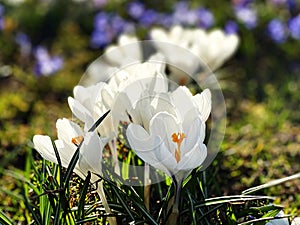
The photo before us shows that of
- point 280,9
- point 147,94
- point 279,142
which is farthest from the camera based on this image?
point 280,9

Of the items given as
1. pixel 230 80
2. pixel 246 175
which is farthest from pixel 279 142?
pixel 230 80

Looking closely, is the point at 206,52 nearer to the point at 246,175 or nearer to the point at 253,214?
the point at 246,175

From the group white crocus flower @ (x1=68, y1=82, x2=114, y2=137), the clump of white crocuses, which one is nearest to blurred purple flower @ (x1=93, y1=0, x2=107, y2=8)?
the clump of white crocuses

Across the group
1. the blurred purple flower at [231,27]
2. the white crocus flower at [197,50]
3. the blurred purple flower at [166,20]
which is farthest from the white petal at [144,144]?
the blurred purple flower at [166,20]

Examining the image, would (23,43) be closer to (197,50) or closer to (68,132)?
(197,50)

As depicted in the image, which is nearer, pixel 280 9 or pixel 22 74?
pixel 22 74

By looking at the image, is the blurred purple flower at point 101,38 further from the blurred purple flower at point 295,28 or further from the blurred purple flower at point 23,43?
the blurred purple flower at point 295,28

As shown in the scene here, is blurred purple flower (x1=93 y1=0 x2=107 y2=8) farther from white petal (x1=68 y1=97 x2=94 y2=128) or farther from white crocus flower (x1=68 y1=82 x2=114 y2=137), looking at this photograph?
white petal (x1=68 y1=97 x2=94 y2=128)
